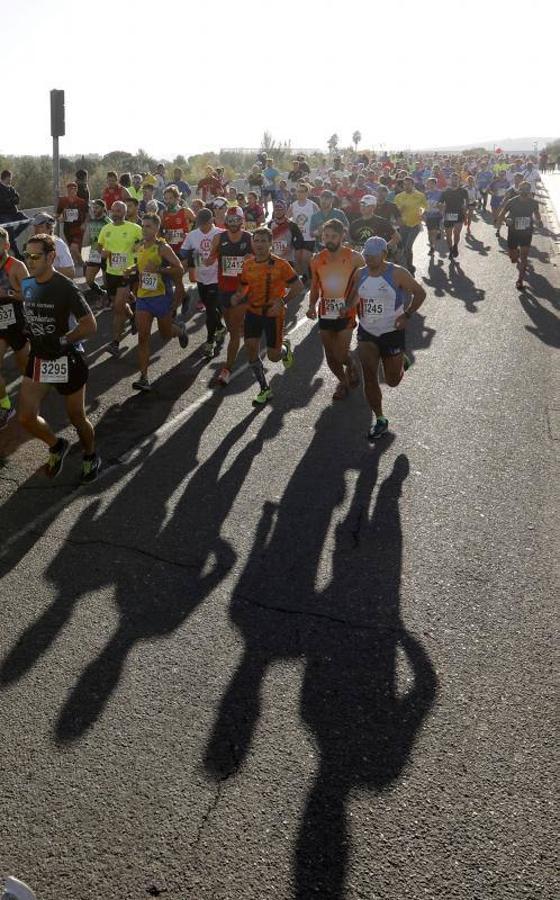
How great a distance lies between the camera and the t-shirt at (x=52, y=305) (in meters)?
5.67

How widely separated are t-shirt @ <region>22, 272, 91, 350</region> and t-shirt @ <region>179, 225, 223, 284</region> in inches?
152

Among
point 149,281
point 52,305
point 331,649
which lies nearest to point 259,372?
point 149,281

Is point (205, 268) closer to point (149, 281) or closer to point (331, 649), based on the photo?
point (149, 281)

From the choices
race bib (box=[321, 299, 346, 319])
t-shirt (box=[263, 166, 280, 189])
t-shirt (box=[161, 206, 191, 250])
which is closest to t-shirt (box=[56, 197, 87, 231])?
t-shirt (box=[161, 206, 191, 250])

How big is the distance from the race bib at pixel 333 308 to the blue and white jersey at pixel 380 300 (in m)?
0.79

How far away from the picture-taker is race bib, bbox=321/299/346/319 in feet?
25.5

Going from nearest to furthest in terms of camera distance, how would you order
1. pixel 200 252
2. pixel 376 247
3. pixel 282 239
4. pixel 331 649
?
pixel 331 649 < pixel 376 247 < pixel 200 252 < pixel 282 239

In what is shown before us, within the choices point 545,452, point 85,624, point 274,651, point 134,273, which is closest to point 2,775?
point 85,624

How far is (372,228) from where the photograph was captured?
1116 cm

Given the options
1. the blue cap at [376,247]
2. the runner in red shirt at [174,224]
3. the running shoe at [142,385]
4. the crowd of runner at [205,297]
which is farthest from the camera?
the runner in red shirt at [174,224]

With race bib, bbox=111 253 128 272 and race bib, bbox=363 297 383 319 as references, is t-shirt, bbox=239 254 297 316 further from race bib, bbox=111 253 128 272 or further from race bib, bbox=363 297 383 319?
race bib, bbox=111 253 128 272

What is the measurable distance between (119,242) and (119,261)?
243mm

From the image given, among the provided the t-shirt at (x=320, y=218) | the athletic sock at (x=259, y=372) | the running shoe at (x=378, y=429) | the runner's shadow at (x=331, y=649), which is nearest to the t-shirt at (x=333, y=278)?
the athletic sock at (x=259, y=372)

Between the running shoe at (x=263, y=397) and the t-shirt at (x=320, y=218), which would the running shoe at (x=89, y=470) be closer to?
the running shoe at (x=263, y=397)
